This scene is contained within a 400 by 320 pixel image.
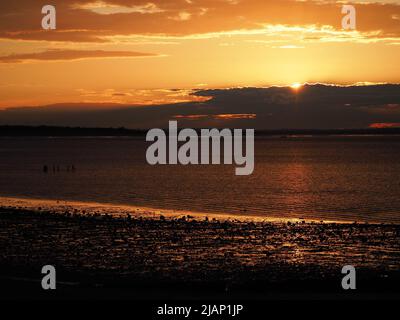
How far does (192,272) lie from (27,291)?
26.2 feet

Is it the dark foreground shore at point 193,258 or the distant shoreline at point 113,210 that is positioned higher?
the distant shoreline at point 113,210

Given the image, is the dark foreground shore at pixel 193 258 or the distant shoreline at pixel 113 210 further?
the distant shoreline at pixel 113 210

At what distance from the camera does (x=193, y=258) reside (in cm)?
2428

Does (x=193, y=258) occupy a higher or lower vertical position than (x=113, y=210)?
lower

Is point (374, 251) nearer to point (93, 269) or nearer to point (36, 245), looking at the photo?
point (93, 269)

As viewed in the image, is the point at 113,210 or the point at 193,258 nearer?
the point at 193,258

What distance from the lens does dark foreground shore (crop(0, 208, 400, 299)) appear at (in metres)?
15.9

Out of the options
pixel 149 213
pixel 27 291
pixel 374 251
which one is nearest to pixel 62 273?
pixel 27 291

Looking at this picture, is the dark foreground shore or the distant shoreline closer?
the dark foreground shore

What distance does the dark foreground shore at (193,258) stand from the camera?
15885 millimetres

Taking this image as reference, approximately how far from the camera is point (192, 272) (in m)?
21.5

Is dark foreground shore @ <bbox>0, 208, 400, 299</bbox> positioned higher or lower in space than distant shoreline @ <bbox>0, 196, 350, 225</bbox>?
lower
